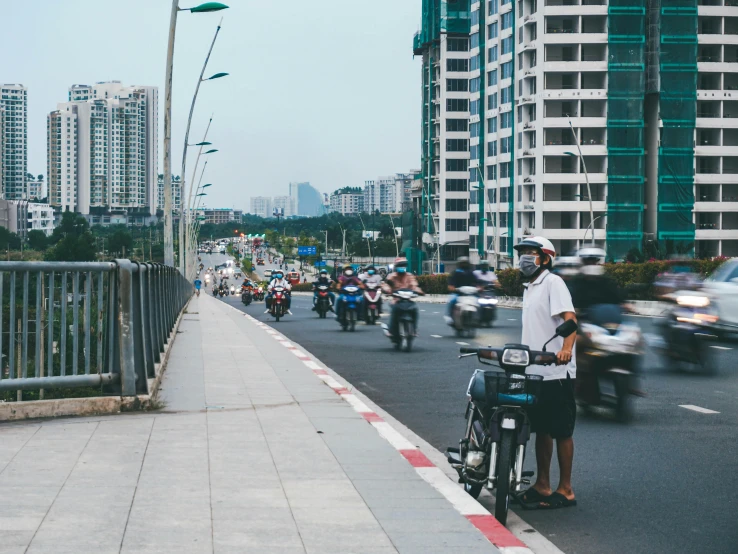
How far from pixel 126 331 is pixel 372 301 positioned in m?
18.3

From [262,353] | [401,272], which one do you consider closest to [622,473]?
[262,353]

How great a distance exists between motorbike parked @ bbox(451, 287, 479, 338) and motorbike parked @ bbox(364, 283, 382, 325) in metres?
4.22

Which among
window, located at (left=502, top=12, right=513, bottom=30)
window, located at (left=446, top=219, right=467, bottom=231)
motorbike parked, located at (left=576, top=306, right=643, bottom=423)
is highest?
window, located at (left=502, top=12, right=513, bottom=30)

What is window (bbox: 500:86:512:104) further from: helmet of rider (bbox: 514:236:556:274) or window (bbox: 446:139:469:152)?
helmet of rider (bbox: 514:236:556:274)

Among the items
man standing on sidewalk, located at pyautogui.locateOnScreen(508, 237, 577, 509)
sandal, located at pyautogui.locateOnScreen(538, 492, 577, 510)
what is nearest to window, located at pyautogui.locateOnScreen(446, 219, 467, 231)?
man standing on sidewalk, located at pyautogui.locateOnScreen(508, 237, 577, 509)

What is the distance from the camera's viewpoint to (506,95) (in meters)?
90.4

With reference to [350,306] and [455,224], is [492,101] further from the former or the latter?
[350,306]

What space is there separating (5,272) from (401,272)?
1359 cm

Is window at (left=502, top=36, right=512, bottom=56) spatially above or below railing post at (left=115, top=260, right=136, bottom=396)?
above

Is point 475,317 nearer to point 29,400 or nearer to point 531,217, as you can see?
point 29,400

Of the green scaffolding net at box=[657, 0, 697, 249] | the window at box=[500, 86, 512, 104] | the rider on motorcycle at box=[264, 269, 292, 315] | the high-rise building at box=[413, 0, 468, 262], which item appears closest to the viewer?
the rider on motorcycle at box=[264, 269, 292, 315]

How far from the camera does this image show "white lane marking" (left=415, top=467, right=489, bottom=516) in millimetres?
6332

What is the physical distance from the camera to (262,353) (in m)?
18.1

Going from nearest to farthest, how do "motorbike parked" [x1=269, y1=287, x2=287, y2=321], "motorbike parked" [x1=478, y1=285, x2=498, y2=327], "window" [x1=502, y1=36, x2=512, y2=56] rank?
"motorbike parked" [x1=478, y1=285, x2=498, y2=327], "motorbike parked" [x1=269, y1=287, x2=287, y2=321], "window" [x1=502, y1=36, x2=512, y2=56]
